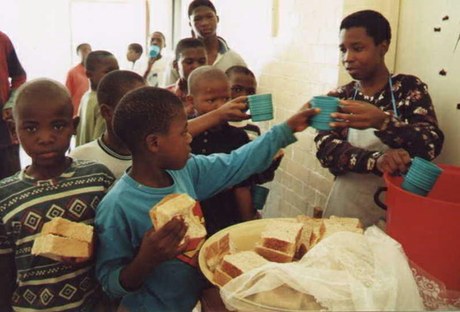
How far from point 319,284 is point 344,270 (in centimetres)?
8

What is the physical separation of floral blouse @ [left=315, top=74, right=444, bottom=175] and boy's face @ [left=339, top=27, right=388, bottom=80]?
9cm

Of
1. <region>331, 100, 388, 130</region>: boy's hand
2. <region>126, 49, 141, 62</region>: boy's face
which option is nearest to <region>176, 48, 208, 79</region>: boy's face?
<region>331, 100, 388, 130</region>: boy's hand

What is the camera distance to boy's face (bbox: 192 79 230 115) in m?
1.90

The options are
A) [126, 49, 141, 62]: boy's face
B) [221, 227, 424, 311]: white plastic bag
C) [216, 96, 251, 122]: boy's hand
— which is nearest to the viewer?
[221, 227, 424, 311]: white plastic bag

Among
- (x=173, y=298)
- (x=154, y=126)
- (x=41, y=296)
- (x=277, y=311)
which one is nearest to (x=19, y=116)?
(x=154, y=126)

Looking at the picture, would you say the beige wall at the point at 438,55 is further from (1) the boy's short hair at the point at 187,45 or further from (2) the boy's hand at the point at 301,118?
(1) the boy's short hair at the point at 187,45

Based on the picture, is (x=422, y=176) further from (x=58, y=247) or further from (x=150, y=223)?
(x=58, y=247)

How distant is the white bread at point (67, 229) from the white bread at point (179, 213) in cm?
22

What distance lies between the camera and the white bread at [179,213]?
3.34 feet

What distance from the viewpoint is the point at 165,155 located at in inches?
48.6

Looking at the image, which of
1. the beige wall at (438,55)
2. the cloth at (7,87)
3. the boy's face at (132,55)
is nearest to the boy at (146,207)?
the beige wall at (438,55)

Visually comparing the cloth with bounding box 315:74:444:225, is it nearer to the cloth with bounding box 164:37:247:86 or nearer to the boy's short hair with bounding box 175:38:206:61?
the boy's short hair with bounding box 175:38:206:61

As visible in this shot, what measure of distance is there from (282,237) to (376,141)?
2.20 feet

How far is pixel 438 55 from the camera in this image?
73.3 inches
